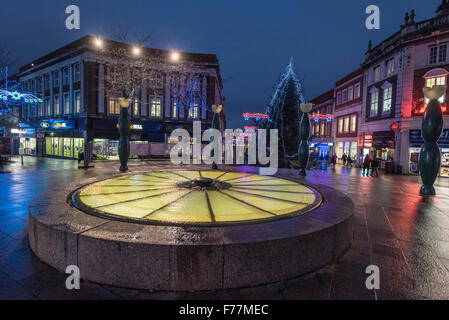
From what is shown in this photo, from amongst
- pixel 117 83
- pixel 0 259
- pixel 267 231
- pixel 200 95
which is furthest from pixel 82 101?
pixel 267 231

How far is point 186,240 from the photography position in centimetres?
324

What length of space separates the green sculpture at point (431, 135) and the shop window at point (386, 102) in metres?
16.9

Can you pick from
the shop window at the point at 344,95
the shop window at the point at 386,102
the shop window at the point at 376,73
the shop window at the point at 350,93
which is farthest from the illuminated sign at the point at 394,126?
the shop window at the point at 344,95

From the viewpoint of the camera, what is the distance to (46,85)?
36.2m

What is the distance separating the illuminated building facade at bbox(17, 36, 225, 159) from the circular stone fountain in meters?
24.7

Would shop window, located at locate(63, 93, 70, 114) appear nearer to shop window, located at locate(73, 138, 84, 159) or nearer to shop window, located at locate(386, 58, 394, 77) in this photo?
shop window, located at locate(73, 138, 84, 159)

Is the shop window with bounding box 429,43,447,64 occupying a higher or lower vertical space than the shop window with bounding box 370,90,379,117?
higher

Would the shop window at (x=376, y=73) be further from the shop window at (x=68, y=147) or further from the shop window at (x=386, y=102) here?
the shop window at (x=68, y=147)

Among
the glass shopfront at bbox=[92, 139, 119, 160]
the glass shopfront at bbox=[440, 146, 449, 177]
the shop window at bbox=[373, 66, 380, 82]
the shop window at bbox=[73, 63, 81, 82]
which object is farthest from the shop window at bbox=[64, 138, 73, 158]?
the glass shopfront at bbox=[440, 146, 449, 177]

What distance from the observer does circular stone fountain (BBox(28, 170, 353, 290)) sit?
122 inches

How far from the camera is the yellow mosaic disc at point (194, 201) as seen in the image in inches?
173
